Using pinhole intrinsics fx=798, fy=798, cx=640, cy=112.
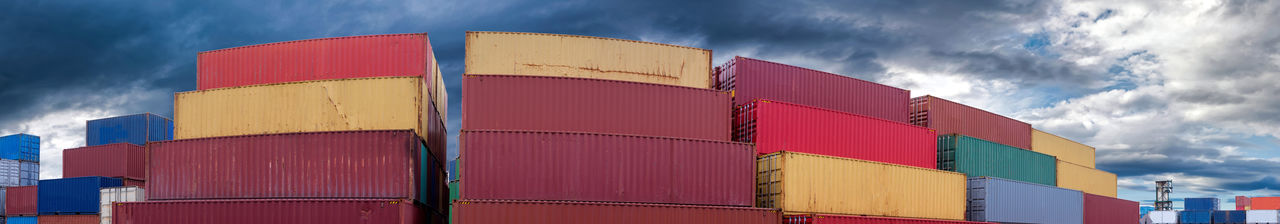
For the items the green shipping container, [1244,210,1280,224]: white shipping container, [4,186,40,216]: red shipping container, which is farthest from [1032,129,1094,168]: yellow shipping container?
[4,186,40,216]: red shipping container

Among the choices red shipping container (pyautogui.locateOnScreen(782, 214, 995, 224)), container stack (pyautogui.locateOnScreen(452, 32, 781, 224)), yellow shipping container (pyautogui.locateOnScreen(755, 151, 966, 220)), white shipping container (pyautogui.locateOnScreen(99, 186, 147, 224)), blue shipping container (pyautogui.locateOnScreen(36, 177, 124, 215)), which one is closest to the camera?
container stack (pyautogui.locateOnScreen(452, 32, 781, 224))

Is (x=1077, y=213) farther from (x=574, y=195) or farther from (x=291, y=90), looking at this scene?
(x=291, y=90)

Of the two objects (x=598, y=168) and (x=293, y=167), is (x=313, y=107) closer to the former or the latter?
(x=293, y=167)

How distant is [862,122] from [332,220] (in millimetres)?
18519

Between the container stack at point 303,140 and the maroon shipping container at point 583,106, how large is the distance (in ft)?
7.22

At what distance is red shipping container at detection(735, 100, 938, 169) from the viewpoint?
26.4 meters

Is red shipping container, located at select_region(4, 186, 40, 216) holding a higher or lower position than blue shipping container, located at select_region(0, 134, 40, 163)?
lower

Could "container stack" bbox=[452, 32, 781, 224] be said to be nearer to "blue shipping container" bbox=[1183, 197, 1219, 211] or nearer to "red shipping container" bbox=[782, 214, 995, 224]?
"red shipping container" bbox=[782, 214, 995, 224]

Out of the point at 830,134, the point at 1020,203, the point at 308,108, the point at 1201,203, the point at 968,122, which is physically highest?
the point at 968,122

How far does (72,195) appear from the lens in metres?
39.2

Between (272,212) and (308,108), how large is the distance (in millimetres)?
3953

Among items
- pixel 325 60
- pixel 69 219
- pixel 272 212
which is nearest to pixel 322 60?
pixel 325 60

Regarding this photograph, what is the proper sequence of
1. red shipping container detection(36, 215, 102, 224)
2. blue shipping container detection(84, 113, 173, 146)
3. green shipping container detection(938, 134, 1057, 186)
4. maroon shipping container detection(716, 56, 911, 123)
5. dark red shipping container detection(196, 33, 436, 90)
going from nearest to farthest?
dark red shipping container detection(196, 33, 436, 90) < maroon shipping container detection(716, 56, 911, 123) < green shipping container detection(938, 134, 1057, 186) < red shipping container detection(36, 215, 102, 224) < blue shipping container detection(84, 113, 173, 146)

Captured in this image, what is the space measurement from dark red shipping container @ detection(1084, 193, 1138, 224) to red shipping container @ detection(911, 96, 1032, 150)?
14.5 feet
